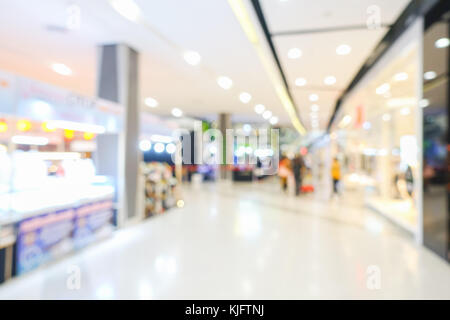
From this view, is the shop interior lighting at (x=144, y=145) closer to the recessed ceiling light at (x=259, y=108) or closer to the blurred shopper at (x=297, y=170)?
the blurred shopper at (x=297, y=170)

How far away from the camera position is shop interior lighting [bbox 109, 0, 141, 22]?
388 centimetres

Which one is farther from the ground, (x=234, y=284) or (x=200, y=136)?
(x=200, y=136)

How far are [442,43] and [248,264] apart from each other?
3937 mm

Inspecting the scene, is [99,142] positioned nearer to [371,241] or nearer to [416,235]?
[371,241]

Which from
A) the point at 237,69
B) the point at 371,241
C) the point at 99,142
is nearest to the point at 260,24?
the point at 237,69

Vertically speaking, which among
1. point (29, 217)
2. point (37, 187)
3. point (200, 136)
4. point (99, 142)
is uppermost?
point (200, 136)

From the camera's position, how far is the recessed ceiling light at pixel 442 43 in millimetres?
3644

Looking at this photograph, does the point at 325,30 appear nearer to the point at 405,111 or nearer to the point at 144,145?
the point at 144,145

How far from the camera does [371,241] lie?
178 inches

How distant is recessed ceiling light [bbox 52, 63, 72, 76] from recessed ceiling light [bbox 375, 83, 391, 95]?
8.04 m

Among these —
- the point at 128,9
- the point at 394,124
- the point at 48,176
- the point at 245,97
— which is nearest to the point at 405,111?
the point at 394,124

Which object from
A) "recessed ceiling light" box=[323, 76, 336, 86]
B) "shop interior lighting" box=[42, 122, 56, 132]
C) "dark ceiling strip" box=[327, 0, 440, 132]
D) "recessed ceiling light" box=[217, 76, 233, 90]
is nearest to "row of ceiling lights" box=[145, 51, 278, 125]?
"recessed ceiling light" box=[217, 76, 233, 90]

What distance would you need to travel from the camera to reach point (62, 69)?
7281 mm

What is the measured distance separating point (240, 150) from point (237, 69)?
9.70m
